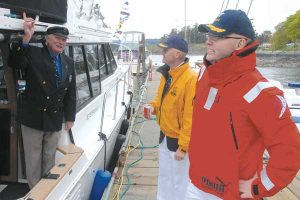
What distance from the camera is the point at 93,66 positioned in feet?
18.0

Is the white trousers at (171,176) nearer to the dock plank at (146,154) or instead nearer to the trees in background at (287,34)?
the dock plank at (146,154)

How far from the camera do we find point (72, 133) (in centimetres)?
380

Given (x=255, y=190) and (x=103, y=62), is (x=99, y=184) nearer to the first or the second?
(x=255, y=190)

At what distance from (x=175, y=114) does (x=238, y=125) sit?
1401 mm

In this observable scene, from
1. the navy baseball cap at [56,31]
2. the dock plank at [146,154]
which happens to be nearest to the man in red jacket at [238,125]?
the navy baseball cap at [56,31]

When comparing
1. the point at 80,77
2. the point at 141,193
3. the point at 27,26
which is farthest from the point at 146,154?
the point at 27,26

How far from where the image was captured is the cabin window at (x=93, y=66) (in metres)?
5.20

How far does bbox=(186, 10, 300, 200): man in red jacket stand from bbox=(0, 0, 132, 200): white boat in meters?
1.19

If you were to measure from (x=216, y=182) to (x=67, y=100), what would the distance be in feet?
6.48

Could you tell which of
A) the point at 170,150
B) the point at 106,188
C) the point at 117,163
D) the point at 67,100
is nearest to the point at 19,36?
the point at 67,100

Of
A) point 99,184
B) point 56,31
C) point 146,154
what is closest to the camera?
point 56,31

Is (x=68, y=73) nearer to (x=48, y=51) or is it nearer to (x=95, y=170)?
(x=48, y=51)

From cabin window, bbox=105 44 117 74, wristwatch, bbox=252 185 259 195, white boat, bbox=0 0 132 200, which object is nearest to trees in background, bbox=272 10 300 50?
cabin window, bbox=105 44 117 74

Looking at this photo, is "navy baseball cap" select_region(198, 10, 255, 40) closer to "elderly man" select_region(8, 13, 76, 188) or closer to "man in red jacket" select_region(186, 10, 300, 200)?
"man in red jacket" select_region(186, 10, 300, 200)
